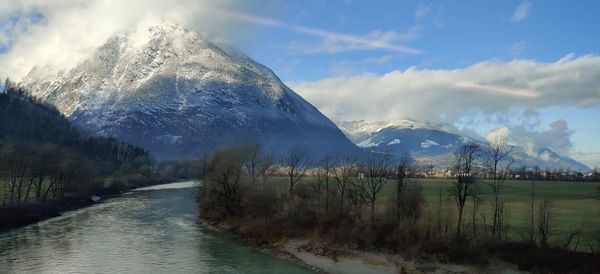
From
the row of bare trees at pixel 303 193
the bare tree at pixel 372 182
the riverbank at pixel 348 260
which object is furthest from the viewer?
the bare tree at pixel 372 182

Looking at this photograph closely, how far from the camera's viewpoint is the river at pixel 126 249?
50750 millimetres

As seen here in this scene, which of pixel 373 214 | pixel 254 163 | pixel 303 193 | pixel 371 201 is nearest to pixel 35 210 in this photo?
pixel 254 163

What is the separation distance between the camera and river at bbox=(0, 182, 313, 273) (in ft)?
167

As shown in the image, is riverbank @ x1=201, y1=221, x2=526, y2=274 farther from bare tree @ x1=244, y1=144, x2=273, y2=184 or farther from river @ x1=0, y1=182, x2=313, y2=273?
bare tree @ x1=244, y1=144, x2=273, y2=184

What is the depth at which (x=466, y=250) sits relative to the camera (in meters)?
50.5

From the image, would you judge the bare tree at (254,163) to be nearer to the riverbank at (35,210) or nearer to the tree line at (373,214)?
the tree line at (373,214)

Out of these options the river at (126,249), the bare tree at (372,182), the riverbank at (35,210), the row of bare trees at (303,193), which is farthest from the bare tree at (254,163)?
the riverbank at (35,210)

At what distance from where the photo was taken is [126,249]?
196ft

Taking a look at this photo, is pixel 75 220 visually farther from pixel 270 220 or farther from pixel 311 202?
pixel 311 202

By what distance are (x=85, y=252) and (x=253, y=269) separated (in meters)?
20.6

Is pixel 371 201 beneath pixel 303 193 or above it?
beneath

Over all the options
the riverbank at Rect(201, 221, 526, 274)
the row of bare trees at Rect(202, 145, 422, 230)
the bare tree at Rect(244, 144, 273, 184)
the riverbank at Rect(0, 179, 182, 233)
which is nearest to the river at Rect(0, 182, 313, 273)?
the riverbank at Rect(0, 179, 182, 233)

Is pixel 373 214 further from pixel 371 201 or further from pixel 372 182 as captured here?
pixel 372 182

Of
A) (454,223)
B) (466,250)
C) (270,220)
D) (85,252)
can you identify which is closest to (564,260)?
(466,250)
